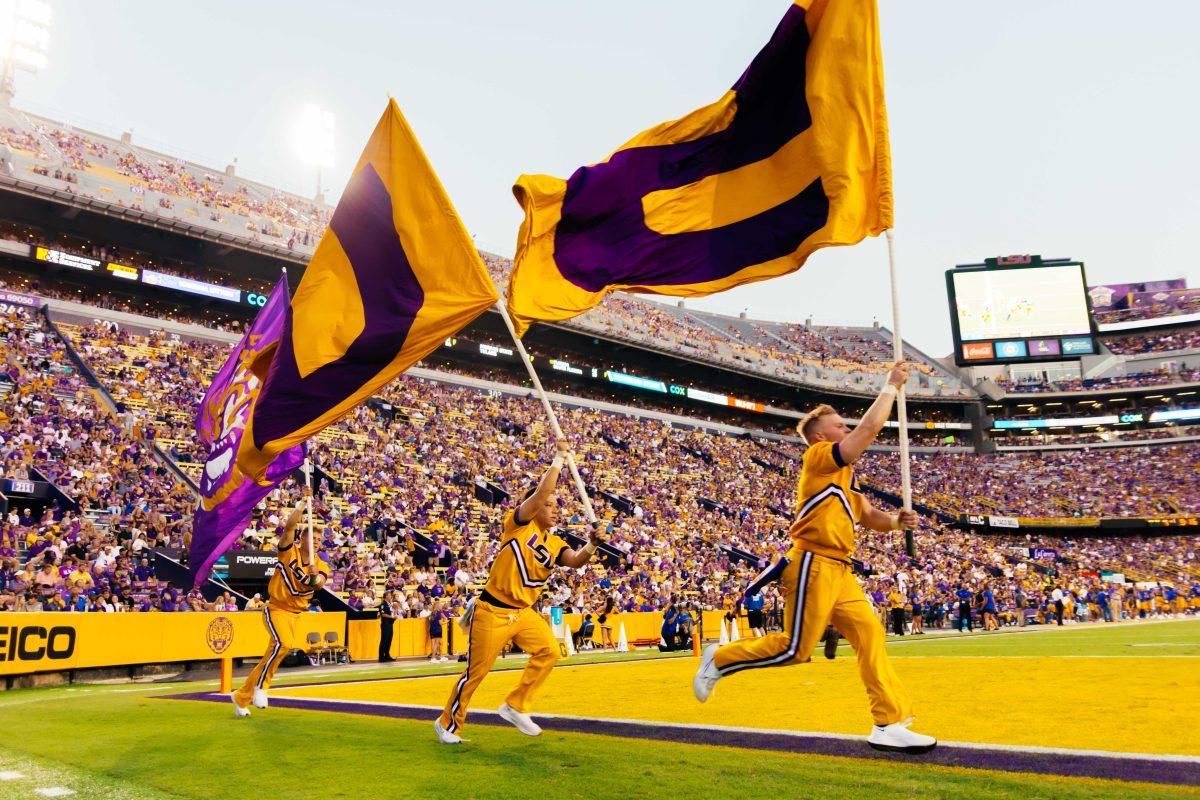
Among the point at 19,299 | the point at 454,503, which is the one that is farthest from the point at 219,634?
the point at 19,299

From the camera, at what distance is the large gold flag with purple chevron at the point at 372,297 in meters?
8.08

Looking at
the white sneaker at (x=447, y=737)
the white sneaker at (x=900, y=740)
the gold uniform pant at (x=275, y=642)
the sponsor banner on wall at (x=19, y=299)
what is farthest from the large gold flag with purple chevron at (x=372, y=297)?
the sponsor banner on wall at (x=19, y=299)

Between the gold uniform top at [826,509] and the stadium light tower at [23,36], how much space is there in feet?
181

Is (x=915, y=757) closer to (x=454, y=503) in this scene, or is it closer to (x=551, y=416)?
(x=551, y=416)

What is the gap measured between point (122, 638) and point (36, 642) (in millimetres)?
1827

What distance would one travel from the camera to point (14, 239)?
35562 mm

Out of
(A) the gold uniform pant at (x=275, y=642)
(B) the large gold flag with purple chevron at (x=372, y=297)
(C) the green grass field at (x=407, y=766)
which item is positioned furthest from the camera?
(A) the gold uniform pant at (x=275, y=642)

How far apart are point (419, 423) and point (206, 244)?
541 inches

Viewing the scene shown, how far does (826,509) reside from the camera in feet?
18.0

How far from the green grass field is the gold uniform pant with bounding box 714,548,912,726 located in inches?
17.3

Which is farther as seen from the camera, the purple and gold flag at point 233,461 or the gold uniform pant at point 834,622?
the purple and gold flag at point 233,461

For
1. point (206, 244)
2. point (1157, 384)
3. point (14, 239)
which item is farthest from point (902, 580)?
point (1157, 384)

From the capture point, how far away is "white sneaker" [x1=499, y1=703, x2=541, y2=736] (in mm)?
7027

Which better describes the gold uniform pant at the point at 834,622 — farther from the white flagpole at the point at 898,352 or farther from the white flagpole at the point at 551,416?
the white flagpole at the point at 551,416
